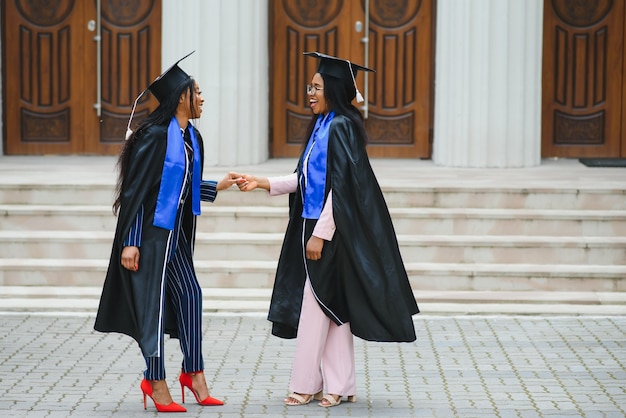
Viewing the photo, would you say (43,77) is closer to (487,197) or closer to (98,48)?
(98,48)

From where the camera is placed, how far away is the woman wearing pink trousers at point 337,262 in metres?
7.21

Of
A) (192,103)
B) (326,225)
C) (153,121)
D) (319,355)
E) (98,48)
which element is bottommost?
(319,355)

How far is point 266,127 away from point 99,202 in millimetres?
3378

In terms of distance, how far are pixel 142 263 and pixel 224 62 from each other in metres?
6.83

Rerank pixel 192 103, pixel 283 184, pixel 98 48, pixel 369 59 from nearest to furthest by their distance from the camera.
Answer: pixel 192 103 < pixel 283 184 < pixel 369 59 < pixel 98 48

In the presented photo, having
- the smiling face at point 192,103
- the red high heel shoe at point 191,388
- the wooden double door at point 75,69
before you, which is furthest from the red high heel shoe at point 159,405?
the wooden double door at point 75,69

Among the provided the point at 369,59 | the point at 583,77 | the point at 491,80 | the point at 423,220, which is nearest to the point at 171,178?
the point at 423,220

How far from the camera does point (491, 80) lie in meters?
13.6

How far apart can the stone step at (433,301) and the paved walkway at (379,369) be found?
153 millimetres

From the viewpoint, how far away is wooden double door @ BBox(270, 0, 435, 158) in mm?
14711

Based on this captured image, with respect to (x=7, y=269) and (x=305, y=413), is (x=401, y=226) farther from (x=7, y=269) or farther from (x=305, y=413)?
(x=305, y=413)

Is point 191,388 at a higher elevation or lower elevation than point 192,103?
lower

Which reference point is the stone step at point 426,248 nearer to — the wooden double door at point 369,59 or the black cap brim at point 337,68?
the black cap brim at point 337,68

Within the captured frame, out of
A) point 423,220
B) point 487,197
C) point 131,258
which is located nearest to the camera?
point 131,258
